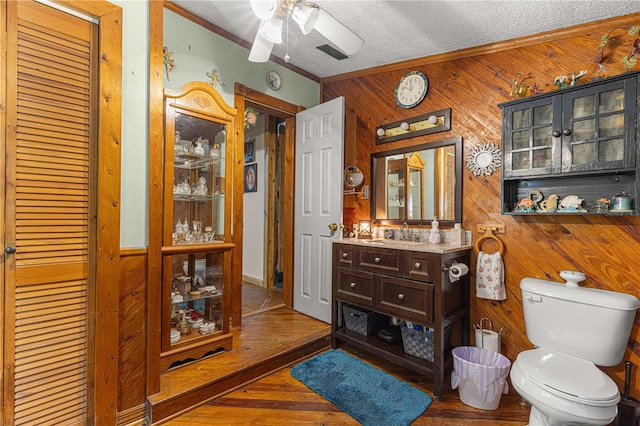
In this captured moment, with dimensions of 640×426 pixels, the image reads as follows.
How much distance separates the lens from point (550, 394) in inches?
57.2

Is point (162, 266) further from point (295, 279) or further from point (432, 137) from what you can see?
point (432, 137)

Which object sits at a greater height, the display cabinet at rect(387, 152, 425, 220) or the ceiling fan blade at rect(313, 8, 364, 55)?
the ceiling fan blade at rect(313, 8, 364, 55)

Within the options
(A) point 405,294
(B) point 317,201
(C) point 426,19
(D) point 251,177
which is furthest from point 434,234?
(D) point 251,177

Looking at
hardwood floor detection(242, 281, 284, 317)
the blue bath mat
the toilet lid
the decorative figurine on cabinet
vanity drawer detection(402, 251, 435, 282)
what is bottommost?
the blue bath mat

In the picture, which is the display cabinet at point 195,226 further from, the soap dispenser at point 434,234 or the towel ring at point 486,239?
the towel ring at point 486,239

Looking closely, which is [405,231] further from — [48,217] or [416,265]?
[48,217]

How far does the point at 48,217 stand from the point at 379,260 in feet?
6.69

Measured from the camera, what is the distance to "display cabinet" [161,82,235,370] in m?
2.09

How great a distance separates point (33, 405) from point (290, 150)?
8.98ft

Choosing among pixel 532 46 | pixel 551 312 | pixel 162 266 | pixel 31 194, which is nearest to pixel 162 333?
pixel 162 266

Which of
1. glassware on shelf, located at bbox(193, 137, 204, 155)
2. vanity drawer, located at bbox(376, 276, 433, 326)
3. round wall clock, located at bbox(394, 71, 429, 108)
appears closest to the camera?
vanity drawer, located at bbox(376, 276, 433, 326)

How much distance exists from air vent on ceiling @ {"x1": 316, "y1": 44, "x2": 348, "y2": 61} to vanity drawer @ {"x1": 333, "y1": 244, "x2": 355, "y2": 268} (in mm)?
1755

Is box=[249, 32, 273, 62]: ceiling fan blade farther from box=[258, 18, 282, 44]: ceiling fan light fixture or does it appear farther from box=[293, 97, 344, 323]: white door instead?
box=[293, 97, 344, 323]: white door

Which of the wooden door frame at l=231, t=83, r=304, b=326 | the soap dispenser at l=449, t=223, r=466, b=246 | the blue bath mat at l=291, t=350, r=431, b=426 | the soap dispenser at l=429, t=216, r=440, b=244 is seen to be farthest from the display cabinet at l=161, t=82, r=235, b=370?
the soap dispenser at l=449, t=223, r=466, b=246
